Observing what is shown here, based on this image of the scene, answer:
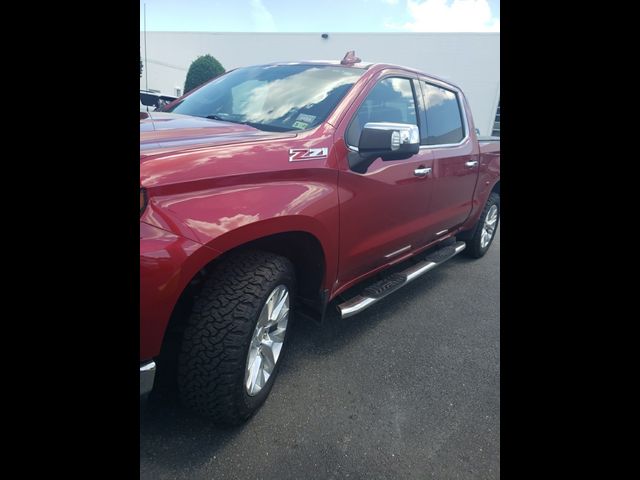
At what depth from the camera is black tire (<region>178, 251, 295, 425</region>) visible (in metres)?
1.64

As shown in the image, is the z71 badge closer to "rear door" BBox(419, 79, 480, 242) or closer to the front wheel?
"rear door" BBox(419, 79, 480, 242)

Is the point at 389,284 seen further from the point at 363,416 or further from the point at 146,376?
the point at 146,376

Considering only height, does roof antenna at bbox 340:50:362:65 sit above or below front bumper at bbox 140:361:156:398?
above

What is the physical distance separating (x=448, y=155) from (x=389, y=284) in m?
1.24

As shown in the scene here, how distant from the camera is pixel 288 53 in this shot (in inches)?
944

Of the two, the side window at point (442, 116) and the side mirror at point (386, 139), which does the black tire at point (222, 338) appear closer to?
the side mirror at point (386, 139)

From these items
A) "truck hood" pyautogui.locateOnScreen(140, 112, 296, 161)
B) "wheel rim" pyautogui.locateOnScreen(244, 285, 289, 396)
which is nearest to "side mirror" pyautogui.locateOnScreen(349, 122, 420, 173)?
"truck hood" pyautogui.locateOnScreen(140, 112, 296, 161)

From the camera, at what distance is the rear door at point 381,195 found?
2.19 metres

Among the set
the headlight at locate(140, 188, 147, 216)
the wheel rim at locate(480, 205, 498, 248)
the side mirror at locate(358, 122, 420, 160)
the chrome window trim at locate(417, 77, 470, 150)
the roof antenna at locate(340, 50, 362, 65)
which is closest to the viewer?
the headlight at locate(140, 188, 147, 216)

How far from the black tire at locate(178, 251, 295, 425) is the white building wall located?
17.3 metres

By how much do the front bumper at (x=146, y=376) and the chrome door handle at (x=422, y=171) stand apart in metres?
2.05

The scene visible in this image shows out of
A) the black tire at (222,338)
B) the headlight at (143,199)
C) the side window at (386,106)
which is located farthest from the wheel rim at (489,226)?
the headlight at (143,199)
